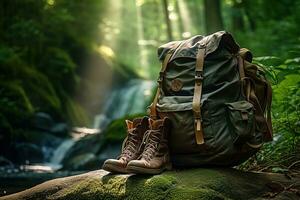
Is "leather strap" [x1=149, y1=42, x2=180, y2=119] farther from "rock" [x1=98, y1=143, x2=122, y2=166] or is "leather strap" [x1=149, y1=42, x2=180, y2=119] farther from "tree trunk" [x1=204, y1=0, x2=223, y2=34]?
"tree trunk" [x1=204, y1=0, x2=223, y2=34]

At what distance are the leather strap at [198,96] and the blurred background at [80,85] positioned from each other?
39.9 inches

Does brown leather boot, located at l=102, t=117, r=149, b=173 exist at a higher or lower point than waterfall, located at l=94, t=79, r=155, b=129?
higher

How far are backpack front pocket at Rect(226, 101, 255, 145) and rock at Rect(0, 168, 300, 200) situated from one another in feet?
0.99

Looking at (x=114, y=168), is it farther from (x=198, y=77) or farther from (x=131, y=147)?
(x=198, y=77)

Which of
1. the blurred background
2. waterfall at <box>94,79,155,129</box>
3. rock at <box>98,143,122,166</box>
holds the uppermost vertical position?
the blurred background

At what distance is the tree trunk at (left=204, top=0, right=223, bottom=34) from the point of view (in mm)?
11445

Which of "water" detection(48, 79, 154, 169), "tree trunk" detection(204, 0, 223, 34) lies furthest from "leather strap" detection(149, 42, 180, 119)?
"water" detection(48, 79, 154, 169)

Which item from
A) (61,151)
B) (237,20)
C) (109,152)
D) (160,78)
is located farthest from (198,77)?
(237,20)

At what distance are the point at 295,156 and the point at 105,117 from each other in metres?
14.0

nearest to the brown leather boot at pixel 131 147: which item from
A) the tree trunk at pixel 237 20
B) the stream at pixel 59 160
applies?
the stream at pixel 59 160

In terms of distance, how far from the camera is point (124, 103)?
18.4m

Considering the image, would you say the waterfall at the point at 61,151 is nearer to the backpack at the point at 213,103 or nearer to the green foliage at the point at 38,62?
the green foliage at the point at 38,62

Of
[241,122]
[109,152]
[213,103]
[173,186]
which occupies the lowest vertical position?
[109,152]

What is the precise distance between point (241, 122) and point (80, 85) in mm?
14677
